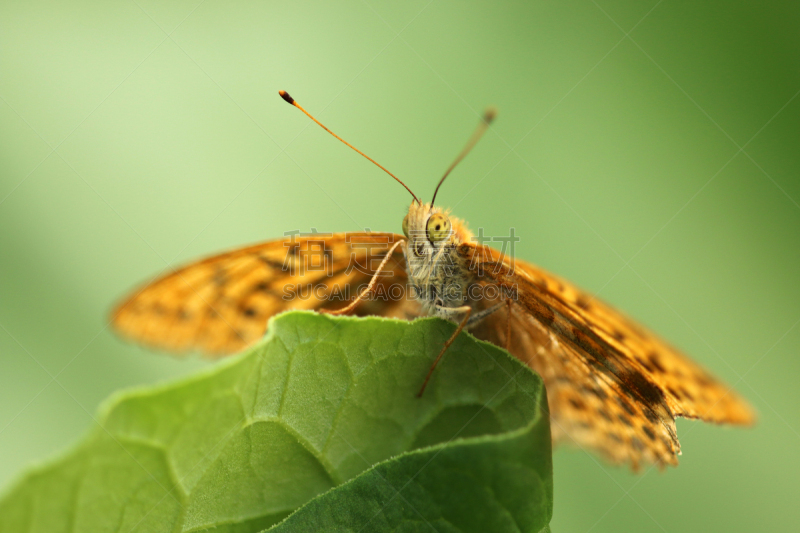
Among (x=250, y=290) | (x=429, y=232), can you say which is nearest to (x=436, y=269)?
(x=429, y=232)

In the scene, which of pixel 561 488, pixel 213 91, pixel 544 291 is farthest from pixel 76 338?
pixel 561 488

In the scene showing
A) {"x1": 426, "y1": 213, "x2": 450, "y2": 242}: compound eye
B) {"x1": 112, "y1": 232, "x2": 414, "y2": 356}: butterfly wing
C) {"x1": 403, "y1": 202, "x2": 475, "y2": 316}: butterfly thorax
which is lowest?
{"x1": 112, "y1": 232, "x2": 414, "y2": 356}: butterfly wing

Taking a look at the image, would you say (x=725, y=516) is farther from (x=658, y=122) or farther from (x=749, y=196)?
(x=658, y=122)

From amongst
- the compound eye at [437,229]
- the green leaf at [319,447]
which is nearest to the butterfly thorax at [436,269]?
the compound eye at [437,229]

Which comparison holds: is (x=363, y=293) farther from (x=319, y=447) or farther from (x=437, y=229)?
(x=319, y=447)

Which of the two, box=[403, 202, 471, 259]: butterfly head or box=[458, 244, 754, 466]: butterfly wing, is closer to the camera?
box=[458, 244, 754, 466]: butterfly wing

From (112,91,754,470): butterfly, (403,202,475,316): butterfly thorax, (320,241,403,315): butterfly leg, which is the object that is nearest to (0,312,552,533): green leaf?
(112,91,754,470): butterfly

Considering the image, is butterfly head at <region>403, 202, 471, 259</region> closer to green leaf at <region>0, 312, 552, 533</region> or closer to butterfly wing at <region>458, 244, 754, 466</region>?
butterfly wing at <region>458, 244, 754, 466</region>
